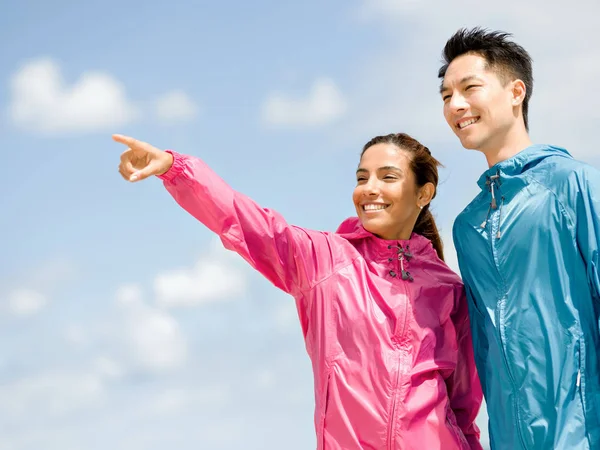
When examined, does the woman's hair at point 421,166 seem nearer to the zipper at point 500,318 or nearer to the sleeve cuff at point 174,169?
the zipper at point 500,318

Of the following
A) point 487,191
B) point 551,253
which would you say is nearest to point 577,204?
point 551,253

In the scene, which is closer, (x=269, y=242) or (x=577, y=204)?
(x=577, y=204)

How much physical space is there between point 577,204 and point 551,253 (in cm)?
25

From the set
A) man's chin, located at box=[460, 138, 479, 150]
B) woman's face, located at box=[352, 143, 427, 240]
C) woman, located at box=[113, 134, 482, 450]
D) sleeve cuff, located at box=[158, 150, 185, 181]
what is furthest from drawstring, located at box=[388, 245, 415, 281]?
sleeve cuff, located at box=[158, 150, 185, 181]

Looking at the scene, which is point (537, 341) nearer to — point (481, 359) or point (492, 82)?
point (481, 359)

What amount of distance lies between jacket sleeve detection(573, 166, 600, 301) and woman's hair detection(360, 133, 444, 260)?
109 centimetres

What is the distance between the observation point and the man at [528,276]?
3.80 m

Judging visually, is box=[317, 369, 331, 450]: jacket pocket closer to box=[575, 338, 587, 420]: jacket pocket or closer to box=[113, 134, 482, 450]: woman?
box=[113, 134, 482, 450]: woman

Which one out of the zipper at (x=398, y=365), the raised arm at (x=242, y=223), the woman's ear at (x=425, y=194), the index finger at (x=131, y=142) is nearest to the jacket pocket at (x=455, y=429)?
the zipper at (x=398, y=365)

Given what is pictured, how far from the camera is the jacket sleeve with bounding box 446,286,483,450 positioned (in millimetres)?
4461

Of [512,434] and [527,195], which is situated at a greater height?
[527,195]

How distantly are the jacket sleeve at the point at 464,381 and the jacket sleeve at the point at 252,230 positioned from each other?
75 cm

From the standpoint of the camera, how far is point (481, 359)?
4207 mm

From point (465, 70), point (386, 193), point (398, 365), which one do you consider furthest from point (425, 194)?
point (398, 365)
